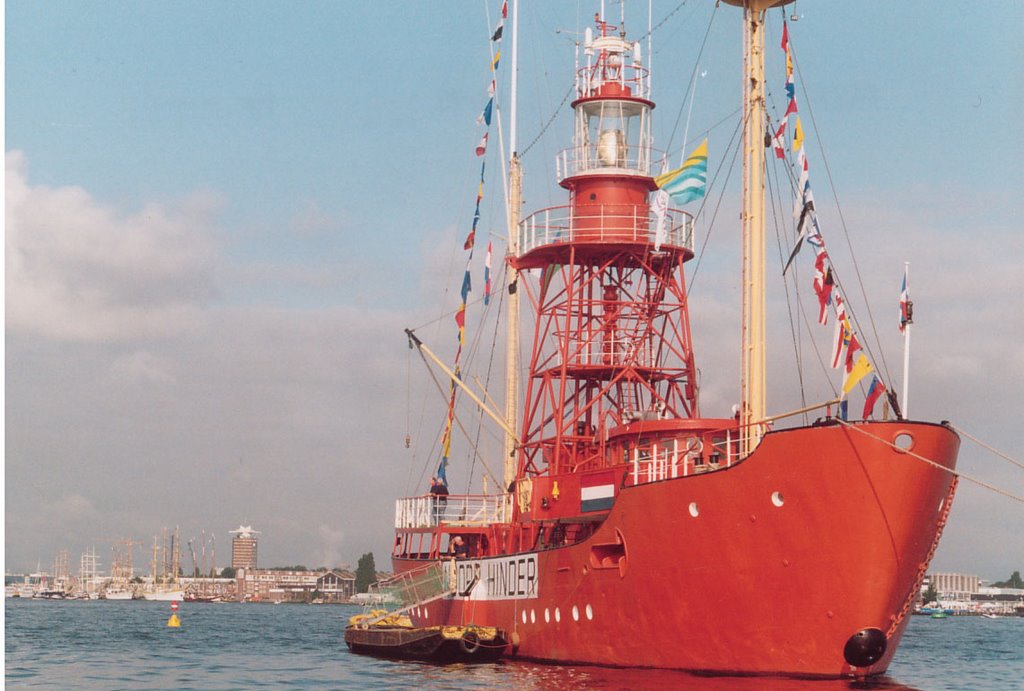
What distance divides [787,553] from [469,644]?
38.3 ft

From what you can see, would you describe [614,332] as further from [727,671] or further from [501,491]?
[727,671]

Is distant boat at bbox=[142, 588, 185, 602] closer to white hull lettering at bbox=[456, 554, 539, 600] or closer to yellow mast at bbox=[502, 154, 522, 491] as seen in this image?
yellow mast at bbox=[502, 154, 522, 491]

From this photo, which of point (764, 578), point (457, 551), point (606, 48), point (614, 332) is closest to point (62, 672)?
point (457, 551)

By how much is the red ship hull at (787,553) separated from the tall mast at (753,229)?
1.73 m

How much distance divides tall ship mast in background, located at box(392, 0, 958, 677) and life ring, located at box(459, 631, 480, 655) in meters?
0.72

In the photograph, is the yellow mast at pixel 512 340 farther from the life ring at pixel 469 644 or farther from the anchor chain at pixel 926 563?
the anchor chain at pixel 926 563

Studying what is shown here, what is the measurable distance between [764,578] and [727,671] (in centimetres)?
226

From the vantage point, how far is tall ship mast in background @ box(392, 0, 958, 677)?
90.3ft

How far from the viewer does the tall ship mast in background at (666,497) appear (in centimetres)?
2753

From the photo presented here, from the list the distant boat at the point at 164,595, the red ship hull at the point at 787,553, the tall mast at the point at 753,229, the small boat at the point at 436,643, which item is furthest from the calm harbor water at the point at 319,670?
the distant boat at the point at 164,595

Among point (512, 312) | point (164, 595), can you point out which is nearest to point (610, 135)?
point (512, 312)

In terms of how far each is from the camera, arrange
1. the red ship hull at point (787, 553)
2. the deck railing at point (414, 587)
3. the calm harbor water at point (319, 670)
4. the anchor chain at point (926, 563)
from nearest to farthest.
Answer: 1. the red ship hull at point (787, 553)
2. the anchor chain at point (926, 563)
3. the calm harbor water at point (319, 670)
4. the deck railing at point (414, 587)

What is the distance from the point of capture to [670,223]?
4162 centimetres

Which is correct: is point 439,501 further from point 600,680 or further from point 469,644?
point 600,680
